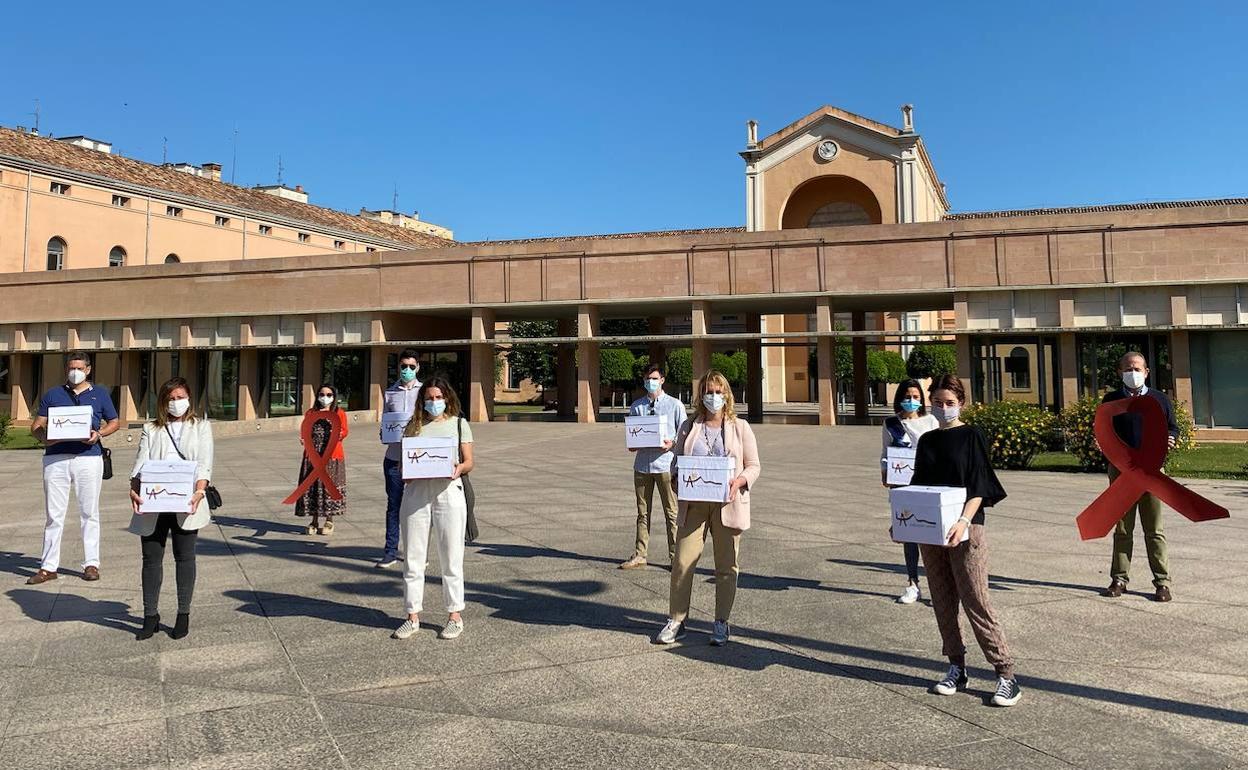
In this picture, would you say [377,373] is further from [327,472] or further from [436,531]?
[436,531]

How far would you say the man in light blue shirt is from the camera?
7.39m

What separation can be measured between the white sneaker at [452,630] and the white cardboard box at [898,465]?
350cm

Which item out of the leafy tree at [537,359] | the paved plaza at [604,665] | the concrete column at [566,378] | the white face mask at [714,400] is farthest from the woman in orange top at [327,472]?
the leafy tree at [537,359]

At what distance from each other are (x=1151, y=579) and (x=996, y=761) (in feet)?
14.4

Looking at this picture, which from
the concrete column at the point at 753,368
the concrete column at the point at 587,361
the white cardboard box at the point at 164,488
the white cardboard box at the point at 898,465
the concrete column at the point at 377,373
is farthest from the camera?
the concrete column at the point at 753,368

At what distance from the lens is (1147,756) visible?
345 centimetres

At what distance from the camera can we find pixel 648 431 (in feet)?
23.7

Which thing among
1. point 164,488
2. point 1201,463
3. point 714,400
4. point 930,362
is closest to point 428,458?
point 164,488

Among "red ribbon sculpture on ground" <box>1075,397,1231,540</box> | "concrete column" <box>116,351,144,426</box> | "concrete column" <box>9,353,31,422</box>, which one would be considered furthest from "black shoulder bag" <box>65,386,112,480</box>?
"concrete column" <box>9,353,31,422</box>

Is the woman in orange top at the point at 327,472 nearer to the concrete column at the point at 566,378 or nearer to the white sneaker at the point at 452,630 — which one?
the white sneaker at the point at 452,630

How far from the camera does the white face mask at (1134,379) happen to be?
612cm

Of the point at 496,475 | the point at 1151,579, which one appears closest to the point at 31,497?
the point at 496,475

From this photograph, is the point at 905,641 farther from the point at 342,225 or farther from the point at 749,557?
the point at 342,225

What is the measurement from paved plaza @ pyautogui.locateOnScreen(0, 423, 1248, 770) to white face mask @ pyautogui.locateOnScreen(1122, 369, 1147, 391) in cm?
169
